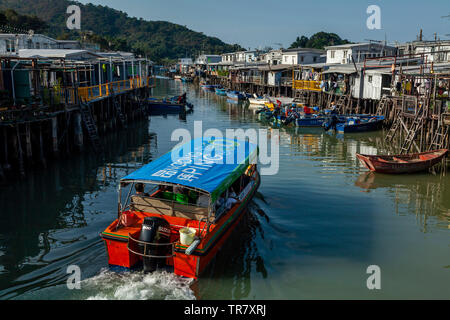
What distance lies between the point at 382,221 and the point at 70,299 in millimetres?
11149

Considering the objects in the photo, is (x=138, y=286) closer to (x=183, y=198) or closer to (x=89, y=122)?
(x=183, y=198)

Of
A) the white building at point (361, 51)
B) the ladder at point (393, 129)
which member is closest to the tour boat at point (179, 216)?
the ladder at point (393, 129)

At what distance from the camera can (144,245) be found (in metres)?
10.0

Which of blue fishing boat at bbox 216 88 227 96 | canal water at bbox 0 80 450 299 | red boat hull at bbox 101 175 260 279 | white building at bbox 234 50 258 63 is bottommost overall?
canal water at bbox 0 80 450 299

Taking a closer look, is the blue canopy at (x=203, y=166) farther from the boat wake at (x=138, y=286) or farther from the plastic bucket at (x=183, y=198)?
the boat wake at (x=138, y=286)

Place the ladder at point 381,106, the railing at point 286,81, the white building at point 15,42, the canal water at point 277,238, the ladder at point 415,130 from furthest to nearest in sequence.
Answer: the railing at point 286,81, the white building at point 15,42, the ladder at point 381,106, the ladder at point 415,130, the canal water at point 277,238

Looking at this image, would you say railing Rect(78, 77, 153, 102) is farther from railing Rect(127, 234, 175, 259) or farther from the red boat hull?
railing Rect(127, 234, 175, 259)

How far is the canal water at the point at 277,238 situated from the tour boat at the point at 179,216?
52cm

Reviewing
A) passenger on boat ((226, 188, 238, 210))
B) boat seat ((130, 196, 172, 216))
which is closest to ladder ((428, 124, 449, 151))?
passenger on boat ((226, 188, 238, 210))

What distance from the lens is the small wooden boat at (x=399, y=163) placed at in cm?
2044

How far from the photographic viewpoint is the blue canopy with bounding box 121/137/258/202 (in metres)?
11.1

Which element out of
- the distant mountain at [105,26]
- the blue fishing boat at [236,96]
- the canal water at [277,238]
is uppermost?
the distant mountain at [105,26]

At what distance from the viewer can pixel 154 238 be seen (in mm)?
9992

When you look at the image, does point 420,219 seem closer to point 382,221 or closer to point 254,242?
point 382,221
